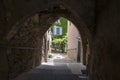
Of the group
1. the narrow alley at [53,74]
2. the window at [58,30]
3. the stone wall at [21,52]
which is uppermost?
the window at [58,30]

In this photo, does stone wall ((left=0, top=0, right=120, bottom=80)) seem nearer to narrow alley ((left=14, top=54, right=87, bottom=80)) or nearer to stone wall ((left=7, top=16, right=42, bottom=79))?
stone wall ((left=7, top=16, right=42, bottom=79))

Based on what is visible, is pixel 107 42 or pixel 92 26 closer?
pixel 107 42

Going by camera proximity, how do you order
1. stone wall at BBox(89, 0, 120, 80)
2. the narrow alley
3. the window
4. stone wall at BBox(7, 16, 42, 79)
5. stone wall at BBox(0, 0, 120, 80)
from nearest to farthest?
stone wall at BBox(89, 0, 120, 80) < stone wall at BBox(0, 0, 120, 80) < stone wall at BBox(7, 16, 42, 79) < the narrow alley < the window

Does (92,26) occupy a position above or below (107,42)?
above

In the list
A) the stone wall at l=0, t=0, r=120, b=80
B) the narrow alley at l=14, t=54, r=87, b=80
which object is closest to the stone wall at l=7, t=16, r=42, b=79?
the stone wall at l=0, t=0, r=120, b=80

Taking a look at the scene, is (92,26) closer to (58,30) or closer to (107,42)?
(107,42)

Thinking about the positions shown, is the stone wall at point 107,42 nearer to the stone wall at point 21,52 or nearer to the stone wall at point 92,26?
the stone wall at point 92,26

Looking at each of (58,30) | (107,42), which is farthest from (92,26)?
(58,30)

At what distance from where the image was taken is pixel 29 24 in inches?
444

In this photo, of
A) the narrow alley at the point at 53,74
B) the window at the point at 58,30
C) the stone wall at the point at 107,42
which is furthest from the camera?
the window at the point at 58,30

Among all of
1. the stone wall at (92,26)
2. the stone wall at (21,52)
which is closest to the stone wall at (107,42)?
the stone wall at (92,26)

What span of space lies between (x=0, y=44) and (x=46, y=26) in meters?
8.44

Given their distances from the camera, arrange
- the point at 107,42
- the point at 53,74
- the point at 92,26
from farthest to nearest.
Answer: the point at 53,74 < the point at 92,26 < the point at 107,42

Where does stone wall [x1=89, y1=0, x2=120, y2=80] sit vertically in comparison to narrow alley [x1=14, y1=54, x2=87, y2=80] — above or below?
above
